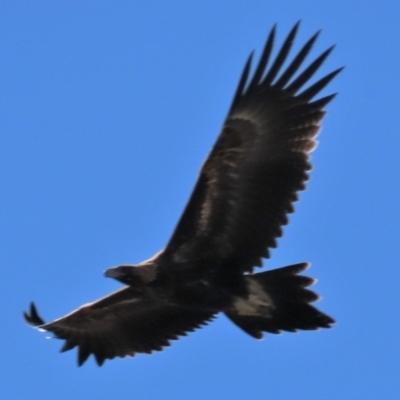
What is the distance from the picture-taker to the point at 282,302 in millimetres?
14898

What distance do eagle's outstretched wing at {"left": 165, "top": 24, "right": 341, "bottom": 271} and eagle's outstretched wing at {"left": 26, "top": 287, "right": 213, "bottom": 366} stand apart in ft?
3.73

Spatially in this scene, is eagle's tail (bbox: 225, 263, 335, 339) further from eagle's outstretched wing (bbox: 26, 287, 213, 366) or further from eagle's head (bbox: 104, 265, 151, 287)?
eagle's head (bbox: 104, 265, 151, 287)

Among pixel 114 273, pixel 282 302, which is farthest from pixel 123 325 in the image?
pixel 282 302

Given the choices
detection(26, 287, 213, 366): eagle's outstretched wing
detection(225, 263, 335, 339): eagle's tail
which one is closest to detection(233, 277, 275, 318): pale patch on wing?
detection(225, 263, 335, 339): eagle's tail

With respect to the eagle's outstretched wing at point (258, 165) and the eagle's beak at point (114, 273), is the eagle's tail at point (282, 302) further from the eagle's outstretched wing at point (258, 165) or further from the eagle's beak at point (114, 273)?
the eagle's beak at point (114, 273)

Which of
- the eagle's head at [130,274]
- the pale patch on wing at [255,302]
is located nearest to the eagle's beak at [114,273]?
the eagle's head at [130,274]

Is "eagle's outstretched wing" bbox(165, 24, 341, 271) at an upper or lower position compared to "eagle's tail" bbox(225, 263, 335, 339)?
upper

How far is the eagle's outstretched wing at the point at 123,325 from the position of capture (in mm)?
15789

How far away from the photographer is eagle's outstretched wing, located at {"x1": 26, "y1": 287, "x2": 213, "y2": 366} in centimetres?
1579

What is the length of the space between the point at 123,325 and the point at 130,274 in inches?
55.0

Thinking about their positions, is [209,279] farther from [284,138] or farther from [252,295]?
[284,138]

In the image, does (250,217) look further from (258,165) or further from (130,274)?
(130,274)

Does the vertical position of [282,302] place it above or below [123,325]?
below

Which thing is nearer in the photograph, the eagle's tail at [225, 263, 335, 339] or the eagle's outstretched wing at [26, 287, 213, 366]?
the eagle's tail at [225, 263, 335, 339]
